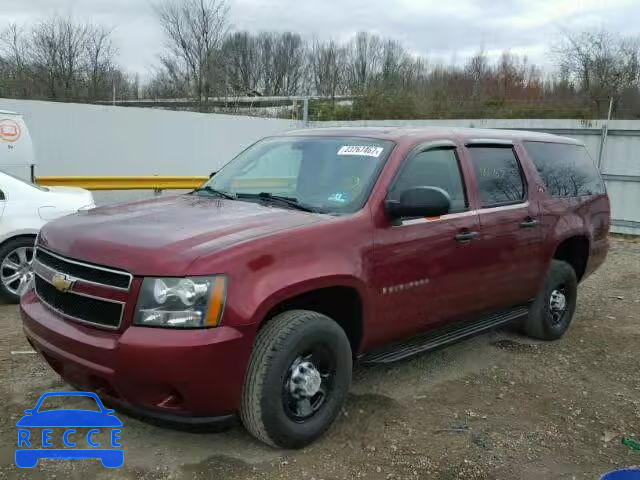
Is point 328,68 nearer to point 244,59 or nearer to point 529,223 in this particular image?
point 244,59

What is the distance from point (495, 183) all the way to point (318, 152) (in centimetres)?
149

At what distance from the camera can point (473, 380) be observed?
177 inches

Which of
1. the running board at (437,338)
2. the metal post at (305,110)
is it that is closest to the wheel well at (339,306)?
the running board at (437,338)

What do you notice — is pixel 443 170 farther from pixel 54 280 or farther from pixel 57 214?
pixel 57 214

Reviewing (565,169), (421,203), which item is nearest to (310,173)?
(421,203)

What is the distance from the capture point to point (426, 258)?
151 inches

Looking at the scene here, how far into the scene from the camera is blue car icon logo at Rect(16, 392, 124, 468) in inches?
126

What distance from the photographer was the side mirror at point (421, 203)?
11.5 feet

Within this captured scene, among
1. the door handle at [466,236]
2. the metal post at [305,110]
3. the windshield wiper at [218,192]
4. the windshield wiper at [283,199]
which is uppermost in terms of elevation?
the metal post at [305,110]

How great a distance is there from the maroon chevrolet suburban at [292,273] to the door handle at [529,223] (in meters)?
0.02

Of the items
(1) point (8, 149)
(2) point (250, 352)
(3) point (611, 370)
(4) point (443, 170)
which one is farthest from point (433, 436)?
(1) point (8, 149)

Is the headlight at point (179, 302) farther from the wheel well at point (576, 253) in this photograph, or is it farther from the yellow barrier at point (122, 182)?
the yellow barrier at point (122, 182)

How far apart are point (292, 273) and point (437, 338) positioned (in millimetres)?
1575

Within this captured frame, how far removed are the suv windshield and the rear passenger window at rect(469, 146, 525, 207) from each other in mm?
956
